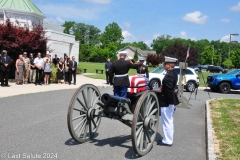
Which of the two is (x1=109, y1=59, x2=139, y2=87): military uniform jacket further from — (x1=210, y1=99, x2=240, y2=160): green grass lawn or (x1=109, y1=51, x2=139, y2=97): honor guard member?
(x1=210, y1=99, x2=240, y2=160): green grass lawn

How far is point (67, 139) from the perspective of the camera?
21.2ft

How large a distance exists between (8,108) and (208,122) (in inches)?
254

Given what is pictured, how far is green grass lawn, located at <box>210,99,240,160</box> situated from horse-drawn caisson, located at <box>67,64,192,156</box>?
1448 mm

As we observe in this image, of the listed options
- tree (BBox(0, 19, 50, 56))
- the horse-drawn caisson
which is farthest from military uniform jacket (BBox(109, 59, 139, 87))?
tree (BBox(0, 19, 50, 56))

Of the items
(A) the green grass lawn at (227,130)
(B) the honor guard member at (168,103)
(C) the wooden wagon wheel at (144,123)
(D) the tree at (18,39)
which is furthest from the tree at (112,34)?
(C) the wooden wagon wheel at (144,123)

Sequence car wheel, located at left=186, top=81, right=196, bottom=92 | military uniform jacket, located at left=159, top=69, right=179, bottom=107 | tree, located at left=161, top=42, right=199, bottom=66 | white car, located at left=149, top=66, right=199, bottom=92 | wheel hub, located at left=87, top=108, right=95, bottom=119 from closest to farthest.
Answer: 1. wheel hub, located at left=87, top=108, right=95, bottom=119
2. military uniform jacket, located at left=159, top=69, right=179, bottom=107
3. white car, located at left=149, top=66, right=199, bottom=92
4. car wheel, located at left=186, top=81, right=196, bottom=92
5. tree, located at left=161, top=42, right=199, bottom=66

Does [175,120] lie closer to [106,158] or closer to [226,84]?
[106,158]

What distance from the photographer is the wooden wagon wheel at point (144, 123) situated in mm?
5168

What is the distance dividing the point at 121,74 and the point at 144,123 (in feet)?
5.28

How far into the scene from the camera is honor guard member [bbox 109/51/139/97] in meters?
6.61

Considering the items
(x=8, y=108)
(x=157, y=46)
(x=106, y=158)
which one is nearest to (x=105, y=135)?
(x=106, y=158)

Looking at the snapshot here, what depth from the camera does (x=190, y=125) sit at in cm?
880

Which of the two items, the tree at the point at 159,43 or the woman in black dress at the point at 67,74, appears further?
the tree at the point at 159,43

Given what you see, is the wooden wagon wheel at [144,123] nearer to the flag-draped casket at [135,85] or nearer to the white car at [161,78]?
the flag-draped casket at [135,85]
